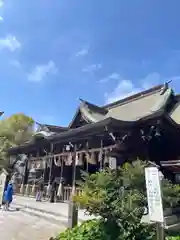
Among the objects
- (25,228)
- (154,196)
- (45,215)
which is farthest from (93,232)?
(45,215)

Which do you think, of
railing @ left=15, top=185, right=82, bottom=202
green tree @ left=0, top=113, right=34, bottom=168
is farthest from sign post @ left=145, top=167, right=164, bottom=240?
green tree @ left=0, top=113, right=34, bottom=168

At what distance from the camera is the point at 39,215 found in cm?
1126

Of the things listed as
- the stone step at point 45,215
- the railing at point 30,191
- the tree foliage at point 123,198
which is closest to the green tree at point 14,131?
the railing at point 30,191

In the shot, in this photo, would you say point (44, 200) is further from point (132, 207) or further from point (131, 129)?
point (132, 207)

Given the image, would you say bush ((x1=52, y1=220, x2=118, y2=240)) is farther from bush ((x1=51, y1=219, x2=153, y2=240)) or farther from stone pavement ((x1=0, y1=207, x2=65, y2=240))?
stone pavement ((x1=0, y1=207, x2=65, y2=240))

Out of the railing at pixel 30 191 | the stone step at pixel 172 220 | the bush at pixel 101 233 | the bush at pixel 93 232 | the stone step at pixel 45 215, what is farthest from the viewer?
the railing at pixel 30 191

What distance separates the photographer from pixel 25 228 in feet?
30.0

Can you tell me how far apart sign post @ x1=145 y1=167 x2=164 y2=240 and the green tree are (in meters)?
23.3

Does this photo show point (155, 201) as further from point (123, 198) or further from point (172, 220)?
point (172, 220)

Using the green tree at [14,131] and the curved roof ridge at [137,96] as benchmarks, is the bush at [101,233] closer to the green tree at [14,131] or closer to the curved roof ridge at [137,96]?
the curved roof ridge at [137,96]

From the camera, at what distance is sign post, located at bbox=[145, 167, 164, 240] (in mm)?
4516

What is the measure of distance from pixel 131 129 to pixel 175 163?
2.80 metres

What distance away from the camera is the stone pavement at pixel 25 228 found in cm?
806

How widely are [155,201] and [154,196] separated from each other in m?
0.10
